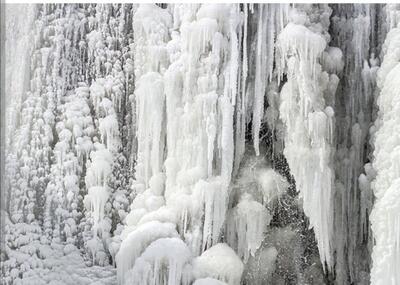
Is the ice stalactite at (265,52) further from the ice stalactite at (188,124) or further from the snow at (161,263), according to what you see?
the snow at (161,263)

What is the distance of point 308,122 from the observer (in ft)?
13.5

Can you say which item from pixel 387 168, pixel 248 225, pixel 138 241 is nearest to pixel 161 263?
pixel 138 241

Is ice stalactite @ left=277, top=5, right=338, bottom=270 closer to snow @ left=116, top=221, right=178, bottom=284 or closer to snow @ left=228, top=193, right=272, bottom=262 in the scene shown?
snow @ left=228, top=193, right=272, bottom=262

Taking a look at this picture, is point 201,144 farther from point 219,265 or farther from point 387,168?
point 387,168

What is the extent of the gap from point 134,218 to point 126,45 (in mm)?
1125

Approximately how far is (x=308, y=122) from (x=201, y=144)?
63cm

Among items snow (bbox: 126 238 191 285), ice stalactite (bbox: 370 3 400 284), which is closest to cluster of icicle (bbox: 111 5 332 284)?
snow (bbox: 126 238 191 285)

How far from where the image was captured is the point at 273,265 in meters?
4.36

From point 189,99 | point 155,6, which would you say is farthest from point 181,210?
point 155,6

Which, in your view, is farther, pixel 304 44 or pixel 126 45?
pixel 126 45

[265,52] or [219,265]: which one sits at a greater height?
[265,52]

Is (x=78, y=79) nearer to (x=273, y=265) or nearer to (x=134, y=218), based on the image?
A: (x=134, y=218)

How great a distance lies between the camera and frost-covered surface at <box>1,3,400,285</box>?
413cm

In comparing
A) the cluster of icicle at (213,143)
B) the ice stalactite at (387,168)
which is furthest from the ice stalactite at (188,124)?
the ice stalactite at (387,168)
